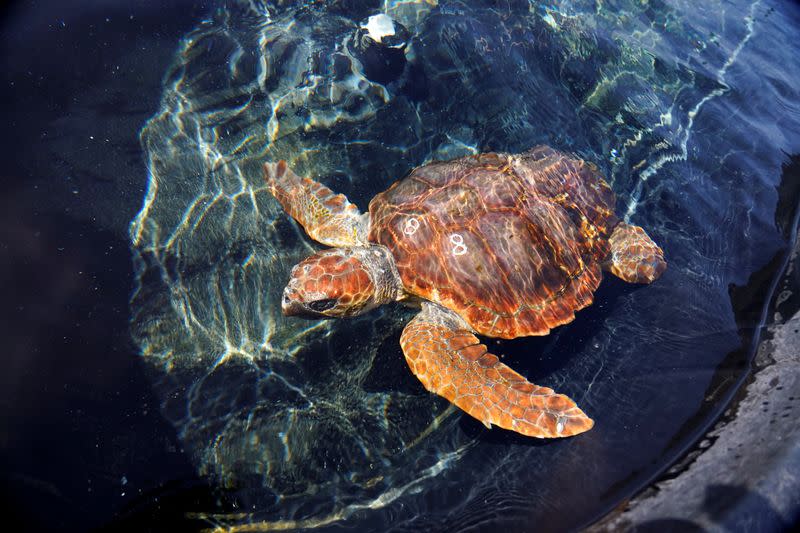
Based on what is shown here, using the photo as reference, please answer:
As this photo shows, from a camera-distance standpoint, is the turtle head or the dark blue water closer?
the dark blue water

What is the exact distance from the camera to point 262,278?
3088 millimetres

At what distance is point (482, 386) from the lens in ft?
8.16

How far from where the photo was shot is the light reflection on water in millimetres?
2494

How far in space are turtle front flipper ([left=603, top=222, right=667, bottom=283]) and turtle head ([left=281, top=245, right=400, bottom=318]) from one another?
178 centimetres

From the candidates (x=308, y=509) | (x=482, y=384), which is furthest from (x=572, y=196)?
(x=308, y=509)

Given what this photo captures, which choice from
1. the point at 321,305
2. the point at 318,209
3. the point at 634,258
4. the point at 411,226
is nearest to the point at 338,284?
the point at 321,305

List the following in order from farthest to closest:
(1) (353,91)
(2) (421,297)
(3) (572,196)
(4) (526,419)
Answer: (1) (353,91) < (3) (572,196) < (2) (421,297) < (4) (526,419)

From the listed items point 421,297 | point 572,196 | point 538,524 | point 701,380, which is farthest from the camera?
point 572,196

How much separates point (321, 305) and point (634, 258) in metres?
2.37

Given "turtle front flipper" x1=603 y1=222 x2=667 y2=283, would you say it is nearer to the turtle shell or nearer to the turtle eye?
the turtle shell

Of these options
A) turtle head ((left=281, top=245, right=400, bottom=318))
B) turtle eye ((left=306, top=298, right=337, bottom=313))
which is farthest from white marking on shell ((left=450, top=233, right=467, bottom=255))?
turtle eye ((left=306, top=298, right=337, bottom=313))

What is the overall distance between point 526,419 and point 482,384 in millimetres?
308

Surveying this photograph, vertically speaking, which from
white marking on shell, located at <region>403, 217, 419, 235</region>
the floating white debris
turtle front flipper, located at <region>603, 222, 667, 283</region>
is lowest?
white marking on shell, located at <region>403, 217, 419, 235</region>

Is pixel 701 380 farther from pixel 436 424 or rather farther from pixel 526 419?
pixel 436 424
